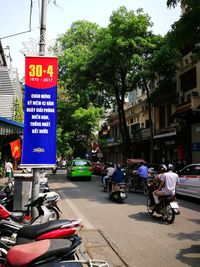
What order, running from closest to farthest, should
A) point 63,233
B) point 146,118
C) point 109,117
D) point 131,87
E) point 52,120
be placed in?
point 63,233 < point 52,120 < point 131,87 < point 146,118 < point 109,117

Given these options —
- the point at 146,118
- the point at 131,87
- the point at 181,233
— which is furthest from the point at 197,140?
the point at 181,233

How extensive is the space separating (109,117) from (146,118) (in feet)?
53.9

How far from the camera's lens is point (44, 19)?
833 cm

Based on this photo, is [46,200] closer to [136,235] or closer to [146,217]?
[136,235]

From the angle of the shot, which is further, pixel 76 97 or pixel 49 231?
pixel 76 97

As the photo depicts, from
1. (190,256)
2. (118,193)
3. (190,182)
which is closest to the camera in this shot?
(190,256)

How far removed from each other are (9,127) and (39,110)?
1325 centimetres

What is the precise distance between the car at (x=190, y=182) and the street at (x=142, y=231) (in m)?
0.53

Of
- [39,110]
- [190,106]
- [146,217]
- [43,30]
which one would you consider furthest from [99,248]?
[190,106]

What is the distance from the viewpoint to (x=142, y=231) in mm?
9438

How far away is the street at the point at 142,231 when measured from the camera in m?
7.10

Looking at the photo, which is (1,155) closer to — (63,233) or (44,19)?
(44,19)

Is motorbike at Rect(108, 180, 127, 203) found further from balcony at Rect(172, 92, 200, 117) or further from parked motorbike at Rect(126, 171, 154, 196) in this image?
balcony at Rect(172, 92, 200, 117)

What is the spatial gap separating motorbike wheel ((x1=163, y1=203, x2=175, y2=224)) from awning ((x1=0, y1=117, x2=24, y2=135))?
439 inches
